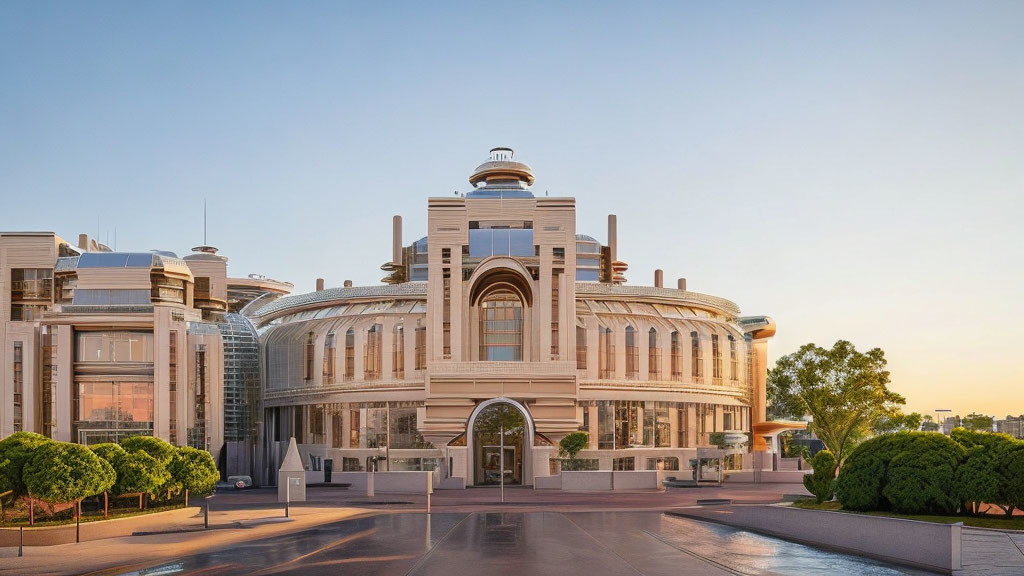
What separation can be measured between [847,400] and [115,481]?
134 feet

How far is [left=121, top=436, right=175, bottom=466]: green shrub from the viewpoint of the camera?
38719 mm

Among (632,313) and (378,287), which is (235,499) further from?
(632,313)

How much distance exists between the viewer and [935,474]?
94.2ft

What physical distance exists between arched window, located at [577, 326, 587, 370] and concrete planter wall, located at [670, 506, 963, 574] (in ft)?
119

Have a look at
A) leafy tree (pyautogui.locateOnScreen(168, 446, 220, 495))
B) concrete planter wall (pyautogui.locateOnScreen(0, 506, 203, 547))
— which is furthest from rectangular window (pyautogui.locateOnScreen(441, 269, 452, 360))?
concrete planter wall (pyautogui.locateOnScreen(0, 506, 203, 547))

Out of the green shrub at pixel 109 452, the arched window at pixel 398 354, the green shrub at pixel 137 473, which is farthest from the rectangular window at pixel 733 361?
the green shrub at pixel 109 452

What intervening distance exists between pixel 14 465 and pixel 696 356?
55.0 m

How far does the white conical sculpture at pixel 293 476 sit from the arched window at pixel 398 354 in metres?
25.1

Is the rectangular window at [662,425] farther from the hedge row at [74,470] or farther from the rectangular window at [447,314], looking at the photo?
the hedge row at [74,470]

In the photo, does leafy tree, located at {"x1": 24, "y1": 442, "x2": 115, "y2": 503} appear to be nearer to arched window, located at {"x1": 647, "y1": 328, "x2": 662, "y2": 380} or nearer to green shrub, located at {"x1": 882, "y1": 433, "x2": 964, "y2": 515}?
green shrub, located at {"x1": 882, "y1": 433, "x2": 964, "y2": 515}

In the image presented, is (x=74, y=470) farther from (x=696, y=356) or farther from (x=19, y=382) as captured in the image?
(x=696, y=356)

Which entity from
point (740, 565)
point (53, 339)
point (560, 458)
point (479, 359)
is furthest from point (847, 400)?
point (53, 339)

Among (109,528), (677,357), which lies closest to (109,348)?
(109,528)

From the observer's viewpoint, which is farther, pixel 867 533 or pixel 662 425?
pixel 662 425
